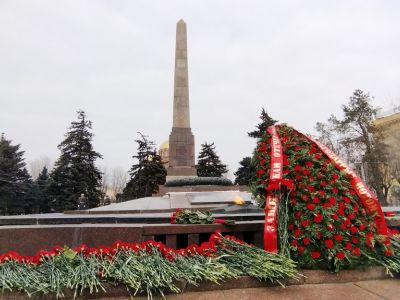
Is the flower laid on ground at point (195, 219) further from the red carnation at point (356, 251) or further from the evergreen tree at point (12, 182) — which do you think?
the evergreen tree at point (12, 182)

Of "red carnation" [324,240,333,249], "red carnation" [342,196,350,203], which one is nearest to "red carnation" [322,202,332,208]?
"red carnation" [342,196,350,203]

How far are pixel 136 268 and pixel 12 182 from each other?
104 feet

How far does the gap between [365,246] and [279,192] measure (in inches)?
38.1

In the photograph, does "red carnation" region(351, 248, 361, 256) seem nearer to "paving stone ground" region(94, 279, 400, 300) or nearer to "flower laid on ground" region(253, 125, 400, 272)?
"flower laid on ground" region(253, 125, 400, 272)

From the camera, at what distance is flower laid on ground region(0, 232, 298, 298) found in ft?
8.16

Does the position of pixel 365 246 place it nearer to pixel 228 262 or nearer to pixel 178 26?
pixel 228 262

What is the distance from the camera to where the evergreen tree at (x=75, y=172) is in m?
28.0

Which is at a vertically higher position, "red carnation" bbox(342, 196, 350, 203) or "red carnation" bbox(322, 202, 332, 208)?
"red carnation" bbox(342, 196, 350, 203)

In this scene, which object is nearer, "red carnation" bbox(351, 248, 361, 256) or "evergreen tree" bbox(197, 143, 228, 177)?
"red carnation" bbox(351, 248, 361, 256)

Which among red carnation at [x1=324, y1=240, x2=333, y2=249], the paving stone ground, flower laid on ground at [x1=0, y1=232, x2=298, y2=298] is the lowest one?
the paving stone ground

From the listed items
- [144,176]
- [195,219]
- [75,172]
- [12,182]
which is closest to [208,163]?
[144,176]

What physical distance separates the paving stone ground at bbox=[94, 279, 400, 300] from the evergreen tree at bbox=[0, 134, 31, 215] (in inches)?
1244

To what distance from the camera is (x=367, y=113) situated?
25.0 meters

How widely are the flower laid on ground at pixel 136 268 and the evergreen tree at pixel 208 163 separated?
30889 mm
